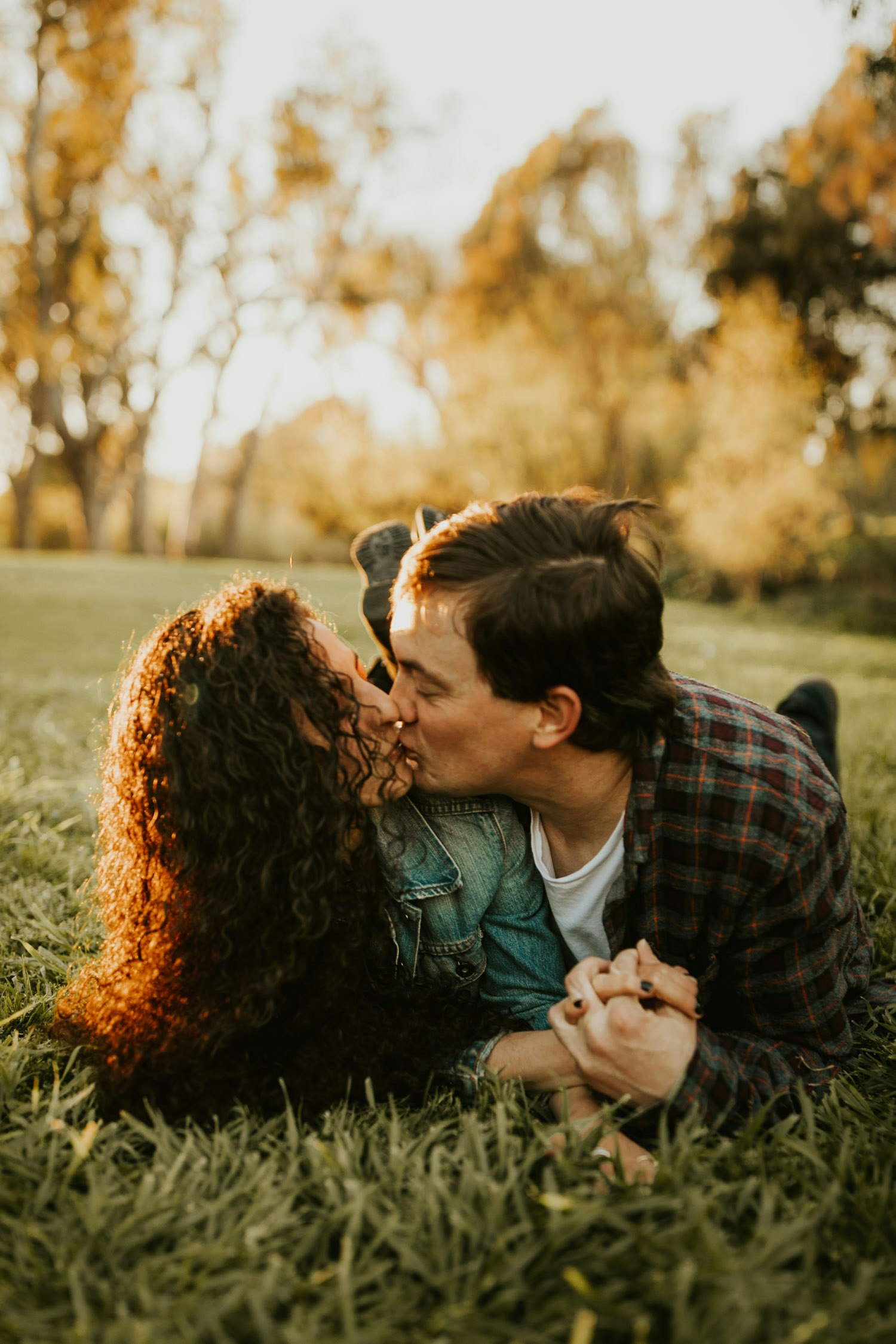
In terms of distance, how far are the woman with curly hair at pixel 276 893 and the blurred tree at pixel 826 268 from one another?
30.9 feet

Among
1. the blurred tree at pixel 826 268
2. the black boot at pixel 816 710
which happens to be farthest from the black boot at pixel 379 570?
the blurred tree at pixel 826 268

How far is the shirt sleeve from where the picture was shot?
A: 5.58 ft

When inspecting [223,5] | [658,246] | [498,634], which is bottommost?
[498,634]

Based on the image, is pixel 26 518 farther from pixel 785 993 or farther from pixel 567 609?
pixel 785 993

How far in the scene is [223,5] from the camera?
714 inches

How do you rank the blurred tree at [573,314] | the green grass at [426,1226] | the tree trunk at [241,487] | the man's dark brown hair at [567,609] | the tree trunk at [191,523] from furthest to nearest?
the tree trunk at [191,523], the tree trunk at [241,487], the blurred tree at [573,314], the man's dark brown hair at [567,609], the green grass at [426,1226]

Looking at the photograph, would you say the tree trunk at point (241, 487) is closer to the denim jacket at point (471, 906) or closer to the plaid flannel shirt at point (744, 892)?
the denim jacket at point (471, 906)

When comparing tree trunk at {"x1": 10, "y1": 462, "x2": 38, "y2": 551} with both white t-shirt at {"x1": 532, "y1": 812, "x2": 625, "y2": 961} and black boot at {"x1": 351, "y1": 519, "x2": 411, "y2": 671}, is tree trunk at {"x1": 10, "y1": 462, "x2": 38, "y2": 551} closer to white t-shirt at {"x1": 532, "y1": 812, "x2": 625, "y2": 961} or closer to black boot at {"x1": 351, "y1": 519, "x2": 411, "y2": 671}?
black boot at {"x1": 351, "y1": 519, "x2": 411, "y2": 671}

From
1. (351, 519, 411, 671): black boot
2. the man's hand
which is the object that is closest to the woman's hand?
the man's hand

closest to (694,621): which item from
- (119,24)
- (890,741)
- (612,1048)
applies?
(890,741)

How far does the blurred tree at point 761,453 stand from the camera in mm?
14852

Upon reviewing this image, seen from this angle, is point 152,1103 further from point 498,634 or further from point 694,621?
point 694,621

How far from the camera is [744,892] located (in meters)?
1.81

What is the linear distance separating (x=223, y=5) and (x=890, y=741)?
830 inches
